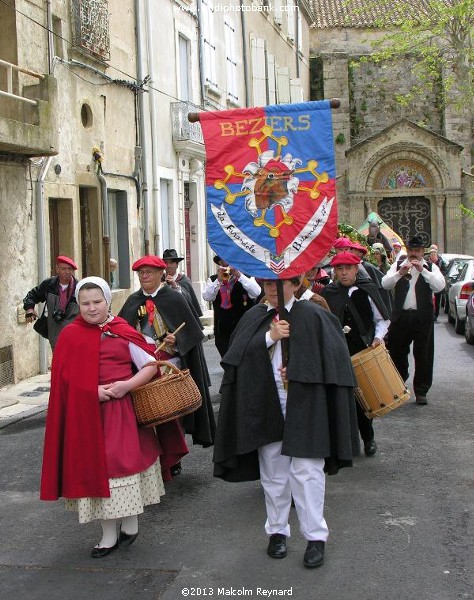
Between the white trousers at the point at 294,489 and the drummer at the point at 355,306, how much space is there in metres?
2.78

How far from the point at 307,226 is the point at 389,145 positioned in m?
31.5

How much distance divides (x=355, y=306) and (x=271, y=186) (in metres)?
3.08

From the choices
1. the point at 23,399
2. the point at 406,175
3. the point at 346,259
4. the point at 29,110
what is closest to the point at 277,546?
the point at 346,259

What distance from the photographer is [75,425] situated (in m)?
5.25

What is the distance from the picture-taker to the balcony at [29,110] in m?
12.4

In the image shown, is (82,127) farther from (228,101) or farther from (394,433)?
(228,101)

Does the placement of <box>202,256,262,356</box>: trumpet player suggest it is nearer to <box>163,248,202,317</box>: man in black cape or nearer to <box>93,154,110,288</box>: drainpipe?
<box>163,248,202,317</box>: man in black cape

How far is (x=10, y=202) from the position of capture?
13.1 metres

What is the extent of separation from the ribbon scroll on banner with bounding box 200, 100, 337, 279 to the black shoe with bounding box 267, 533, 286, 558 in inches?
59.6

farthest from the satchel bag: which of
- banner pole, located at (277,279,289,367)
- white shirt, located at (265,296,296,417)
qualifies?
banner pole, located at (277,279,289,367)

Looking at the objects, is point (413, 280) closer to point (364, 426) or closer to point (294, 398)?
point (364, 426)

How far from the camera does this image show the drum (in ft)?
24.0

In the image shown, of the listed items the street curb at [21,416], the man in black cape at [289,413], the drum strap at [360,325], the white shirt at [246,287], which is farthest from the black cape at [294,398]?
the street curb at [21,416]

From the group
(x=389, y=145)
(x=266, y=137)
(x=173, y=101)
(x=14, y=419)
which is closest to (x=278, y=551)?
(x=266, y=137)
